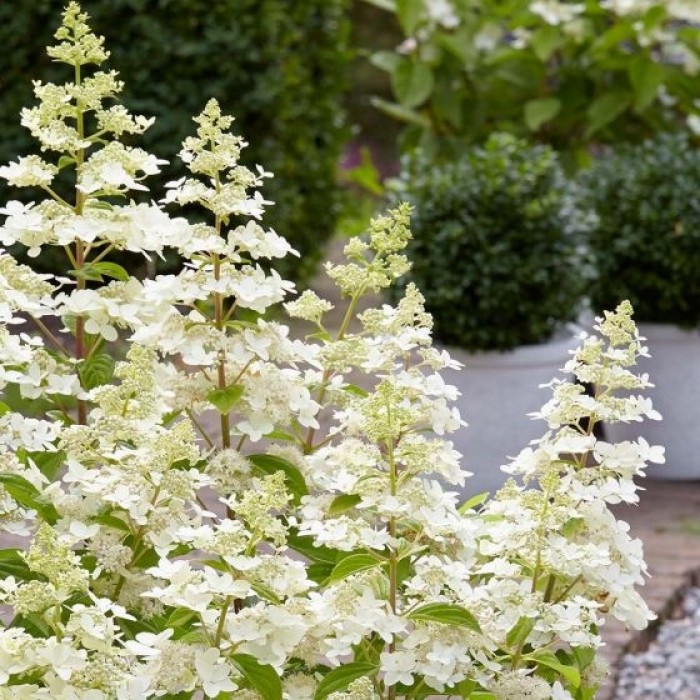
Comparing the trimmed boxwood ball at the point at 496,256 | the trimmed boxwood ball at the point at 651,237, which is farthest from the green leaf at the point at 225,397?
the trimmed boxwood ball at the point at 651,237

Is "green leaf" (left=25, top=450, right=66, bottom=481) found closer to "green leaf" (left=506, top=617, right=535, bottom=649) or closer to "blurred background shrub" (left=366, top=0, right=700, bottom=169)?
"green leaf" (left=506, top=617, right=535, bottom=649)

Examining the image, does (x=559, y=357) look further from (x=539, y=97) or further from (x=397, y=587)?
(x=397, y=587)

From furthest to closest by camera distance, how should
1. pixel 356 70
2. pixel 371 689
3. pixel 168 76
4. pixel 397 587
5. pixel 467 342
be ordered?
pixel 356 70 < pixel 168 76 < pixel 467 342 < pixel 397 587 < pixel 371 689

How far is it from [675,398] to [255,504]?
350cm

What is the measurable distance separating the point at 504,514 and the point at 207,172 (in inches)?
24.1

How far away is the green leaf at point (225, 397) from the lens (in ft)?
6.14

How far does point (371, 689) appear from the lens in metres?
1.67

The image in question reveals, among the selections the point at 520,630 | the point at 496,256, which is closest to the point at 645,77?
the point at 496,256

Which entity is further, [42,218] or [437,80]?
[437,80]

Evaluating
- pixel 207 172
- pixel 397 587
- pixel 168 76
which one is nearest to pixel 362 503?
pixel 397 587

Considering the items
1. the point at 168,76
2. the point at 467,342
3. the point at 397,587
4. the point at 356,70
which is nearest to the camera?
the point at 397,587

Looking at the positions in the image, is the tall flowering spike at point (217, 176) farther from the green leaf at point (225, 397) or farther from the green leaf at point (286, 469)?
the green leaf at point (286, 469)

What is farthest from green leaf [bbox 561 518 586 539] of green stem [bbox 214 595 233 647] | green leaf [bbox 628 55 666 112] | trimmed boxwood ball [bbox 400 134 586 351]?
green leaf [bbox 628 55 666 112]

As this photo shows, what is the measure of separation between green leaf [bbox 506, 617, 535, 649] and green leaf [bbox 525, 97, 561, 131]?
435cm
